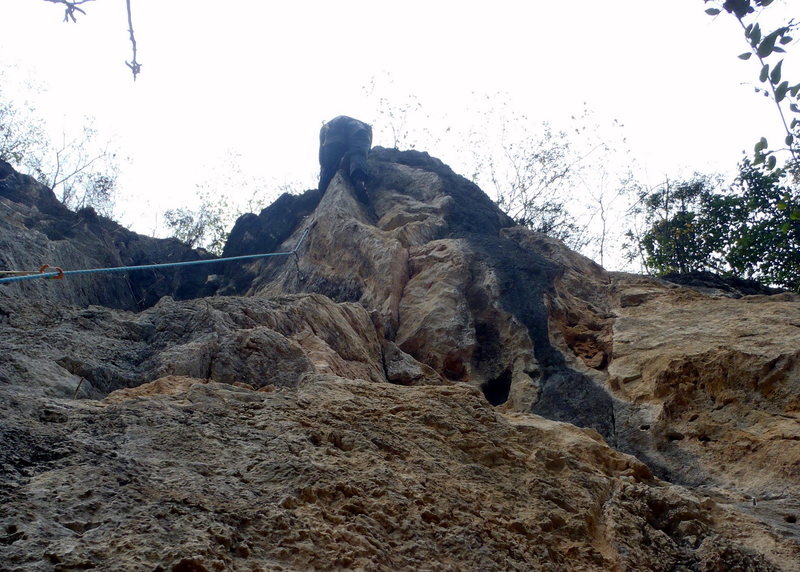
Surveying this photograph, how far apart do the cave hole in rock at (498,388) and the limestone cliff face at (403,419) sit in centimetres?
4

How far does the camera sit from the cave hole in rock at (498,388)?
8.37 m

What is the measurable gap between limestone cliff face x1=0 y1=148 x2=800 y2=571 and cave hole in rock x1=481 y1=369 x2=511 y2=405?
0.04m

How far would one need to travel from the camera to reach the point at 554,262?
10.8 meters

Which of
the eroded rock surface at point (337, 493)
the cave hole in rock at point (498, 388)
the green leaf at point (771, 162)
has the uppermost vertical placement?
the green leaf at point (771, 162)

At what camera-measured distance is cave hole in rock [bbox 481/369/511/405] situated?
8367 mm

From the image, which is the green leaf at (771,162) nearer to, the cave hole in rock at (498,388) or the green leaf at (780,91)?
the green leaf at (780,91)

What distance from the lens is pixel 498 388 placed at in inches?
333

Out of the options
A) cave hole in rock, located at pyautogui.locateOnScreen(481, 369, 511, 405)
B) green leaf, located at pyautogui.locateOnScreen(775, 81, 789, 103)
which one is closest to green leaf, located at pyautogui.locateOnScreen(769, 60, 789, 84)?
green leaf, located at pyautogui.locateOnScreen(775, 81, 789, 103)

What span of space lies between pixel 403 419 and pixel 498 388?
3.70 metres

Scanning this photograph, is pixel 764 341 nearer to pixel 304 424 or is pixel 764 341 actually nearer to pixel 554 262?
pixel 554 262

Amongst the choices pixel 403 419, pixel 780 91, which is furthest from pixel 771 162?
pixel 403 419

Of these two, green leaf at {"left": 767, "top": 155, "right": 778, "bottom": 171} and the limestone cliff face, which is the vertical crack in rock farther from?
green leaf at {"left": 767, "top": 155, "right": 778, "bottom": 171}

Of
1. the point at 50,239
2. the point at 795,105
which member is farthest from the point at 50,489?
the point at 50,239

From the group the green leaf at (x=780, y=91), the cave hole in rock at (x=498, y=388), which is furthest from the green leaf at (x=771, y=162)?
the cave hole in rock at (x=498, y=388)
